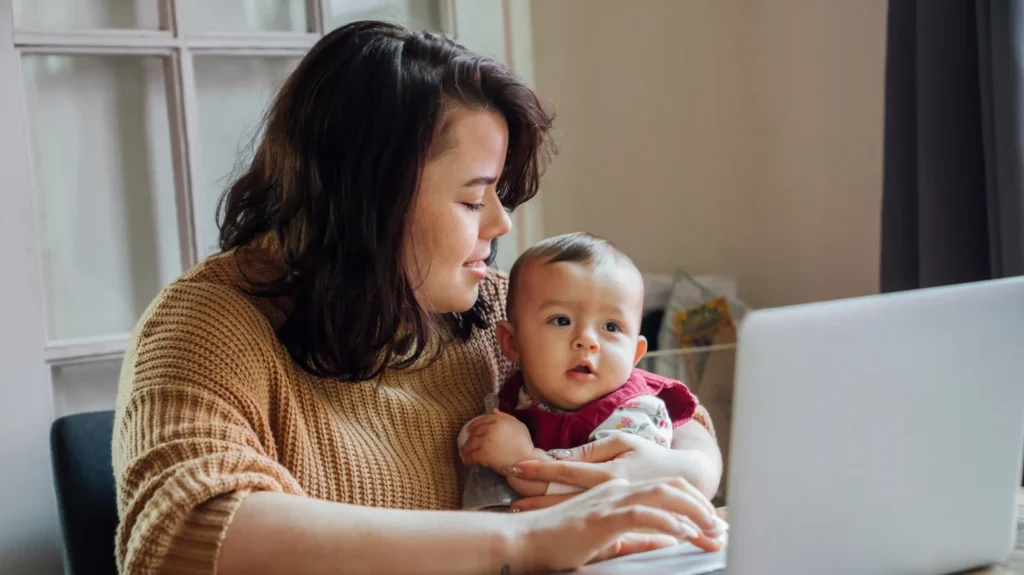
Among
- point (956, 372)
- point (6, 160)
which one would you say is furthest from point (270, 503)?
point (6, 160)

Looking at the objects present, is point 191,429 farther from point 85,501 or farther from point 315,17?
point 315,17

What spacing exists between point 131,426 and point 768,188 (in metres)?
1.89

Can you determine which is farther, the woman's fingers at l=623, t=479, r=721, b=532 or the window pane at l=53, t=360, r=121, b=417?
the window pane at l=53, t=360, r=121, b=417

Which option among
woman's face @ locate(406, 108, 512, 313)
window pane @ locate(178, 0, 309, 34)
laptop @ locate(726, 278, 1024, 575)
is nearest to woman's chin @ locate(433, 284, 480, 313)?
woman's face @ locate(406, 108, 512, 313)

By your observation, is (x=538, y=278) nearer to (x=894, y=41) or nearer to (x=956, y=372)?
(x=956, y=372)

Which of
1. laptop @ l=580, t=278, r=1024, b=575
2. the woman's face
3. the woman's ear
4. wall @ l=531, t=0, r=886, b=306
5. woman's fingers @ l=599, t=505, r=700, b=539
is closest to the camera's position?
laptop @ l=580, t=278, r=1024, b=575

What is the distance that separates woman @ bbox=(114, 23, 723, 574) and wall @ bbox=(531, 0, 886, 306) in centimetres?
111

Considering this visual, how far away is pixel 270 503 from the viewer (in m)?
0.97

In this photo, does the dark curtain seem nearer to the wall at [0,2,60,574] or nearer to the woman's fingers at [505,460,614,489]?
the woman's fingers at [505,460,614,489]

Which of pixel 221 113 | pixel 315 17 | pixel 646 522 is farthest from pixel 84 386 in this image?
pixel 646 522

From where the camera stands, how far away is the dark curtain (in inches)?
69.7

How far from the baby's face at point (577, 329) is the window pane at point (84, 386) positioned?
976 mm

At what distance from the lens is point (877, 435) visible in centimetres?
84

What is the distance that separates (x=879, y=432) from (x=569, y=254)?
0.58 metres
